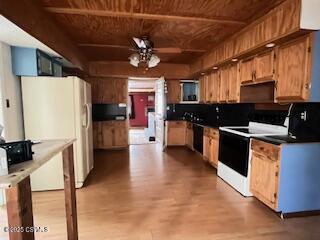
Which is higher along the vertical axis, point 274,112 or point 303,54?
point 303,54

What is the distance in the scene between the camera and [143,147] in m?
6.21

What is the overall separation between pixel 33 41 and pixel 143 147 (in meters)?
4.19

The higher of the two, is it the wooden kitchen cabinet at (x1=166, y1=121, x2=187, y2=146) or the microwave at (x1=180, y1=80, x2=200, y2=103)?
the microwave at (x1=180, y1=80, x2=200, y2=103)

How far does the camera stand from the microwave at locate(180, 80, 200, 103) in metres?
6.22

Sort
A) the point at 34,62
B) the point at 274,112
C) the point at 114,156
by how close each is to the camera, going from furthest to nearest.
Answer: the point at 114,156 → the point at 274,112 → the point at 34,62

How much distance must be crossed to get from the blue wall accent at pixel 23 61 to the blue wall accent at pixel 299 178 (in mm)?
3347

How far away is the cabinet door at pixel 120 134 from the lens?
6066mm

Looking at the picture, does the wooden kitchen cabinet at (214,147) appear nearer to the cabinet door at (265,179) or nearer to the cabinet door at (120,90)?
the cabinet door at (265,179)

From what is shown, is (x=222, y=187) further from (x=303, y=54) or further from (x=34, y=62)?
(x=34, y=62)

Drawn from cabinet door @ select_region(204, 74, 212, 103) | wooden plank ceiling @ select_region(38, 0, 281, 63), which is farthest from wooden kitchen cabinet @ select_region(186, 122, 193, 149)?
wooden plank ceiling @ select_region(38, 0, 281, 63)

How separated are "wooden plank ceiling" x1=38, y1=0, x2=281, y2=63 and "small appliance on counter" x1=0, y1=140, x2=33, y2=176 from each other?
1748mm

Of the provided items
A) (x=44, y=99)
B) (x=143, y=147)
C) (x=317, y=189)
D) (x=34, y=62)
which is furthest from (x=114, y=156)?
(x=317, y=189)

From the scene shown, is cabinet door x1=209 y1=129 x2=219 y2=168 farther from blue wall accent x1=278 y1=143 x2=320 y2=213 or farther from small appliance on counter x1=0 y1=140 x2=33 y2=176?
small appliance on counter x1=0 y1=140 x2=33 y2=176

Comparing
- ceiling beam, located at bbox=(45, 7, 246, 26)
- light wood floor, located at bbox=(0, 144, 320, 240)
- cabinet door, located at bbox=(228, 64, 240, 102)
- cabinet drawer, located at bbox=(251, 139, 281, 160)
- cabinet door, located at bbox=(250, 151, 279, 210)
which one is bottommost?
light wood floor, located at bbox=(0, 144, 320, 240)
